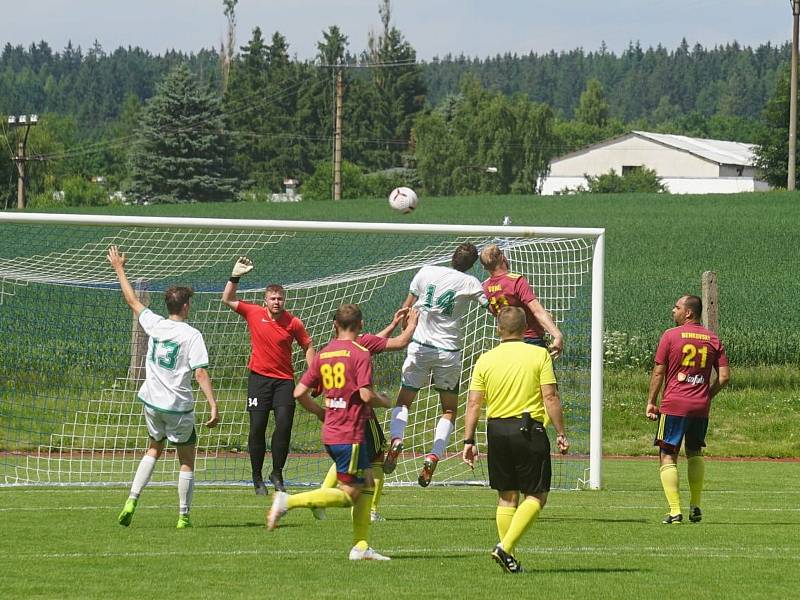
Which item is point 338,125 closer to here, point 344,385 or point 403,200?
point 403,200

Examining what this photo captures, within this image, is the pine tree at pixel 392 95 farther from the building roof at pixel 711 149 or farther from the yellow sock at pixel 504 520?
the yellow sock at pixel 504 520

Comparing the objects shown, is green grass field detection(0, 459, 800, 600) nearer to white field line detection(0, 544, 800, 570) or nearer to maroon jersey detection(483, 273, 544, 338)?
white field line detection(0, 544, 800, 570)

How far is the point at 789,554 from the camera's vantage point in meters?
8.88

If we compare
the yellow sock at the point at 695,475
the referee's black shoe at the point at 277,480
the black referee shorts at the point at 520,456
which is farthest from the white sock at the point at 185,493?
the yellow sock at the point at 695,475

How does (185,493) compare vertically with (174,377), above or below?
below

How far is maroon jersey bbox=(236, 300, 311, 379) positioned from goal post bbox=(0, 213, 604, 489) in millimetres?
1258

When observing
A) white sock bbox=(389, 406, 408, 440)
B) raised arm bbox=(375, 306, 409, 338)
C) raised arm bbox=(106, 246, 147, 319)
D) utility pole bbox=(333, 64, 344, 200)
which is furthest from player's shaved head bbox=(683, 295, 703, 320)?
utility pole bbox=(333, 64, 344, 200)

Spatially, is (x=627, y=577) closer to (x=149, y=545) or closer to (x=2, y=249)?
(x=149, y=545)

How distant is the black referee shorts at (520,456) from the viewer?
8.11 m

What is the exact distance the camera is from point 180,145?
75938 millimetres

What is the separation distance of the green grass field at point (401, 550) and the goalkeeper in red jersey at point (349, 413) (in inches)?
15.7

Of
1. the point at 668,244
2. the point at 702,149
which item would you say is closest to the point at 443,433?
the point at 668,244

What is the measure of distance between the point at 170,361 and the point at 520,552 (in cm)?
316

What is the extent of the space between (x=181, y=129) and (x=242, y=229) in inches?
2473
